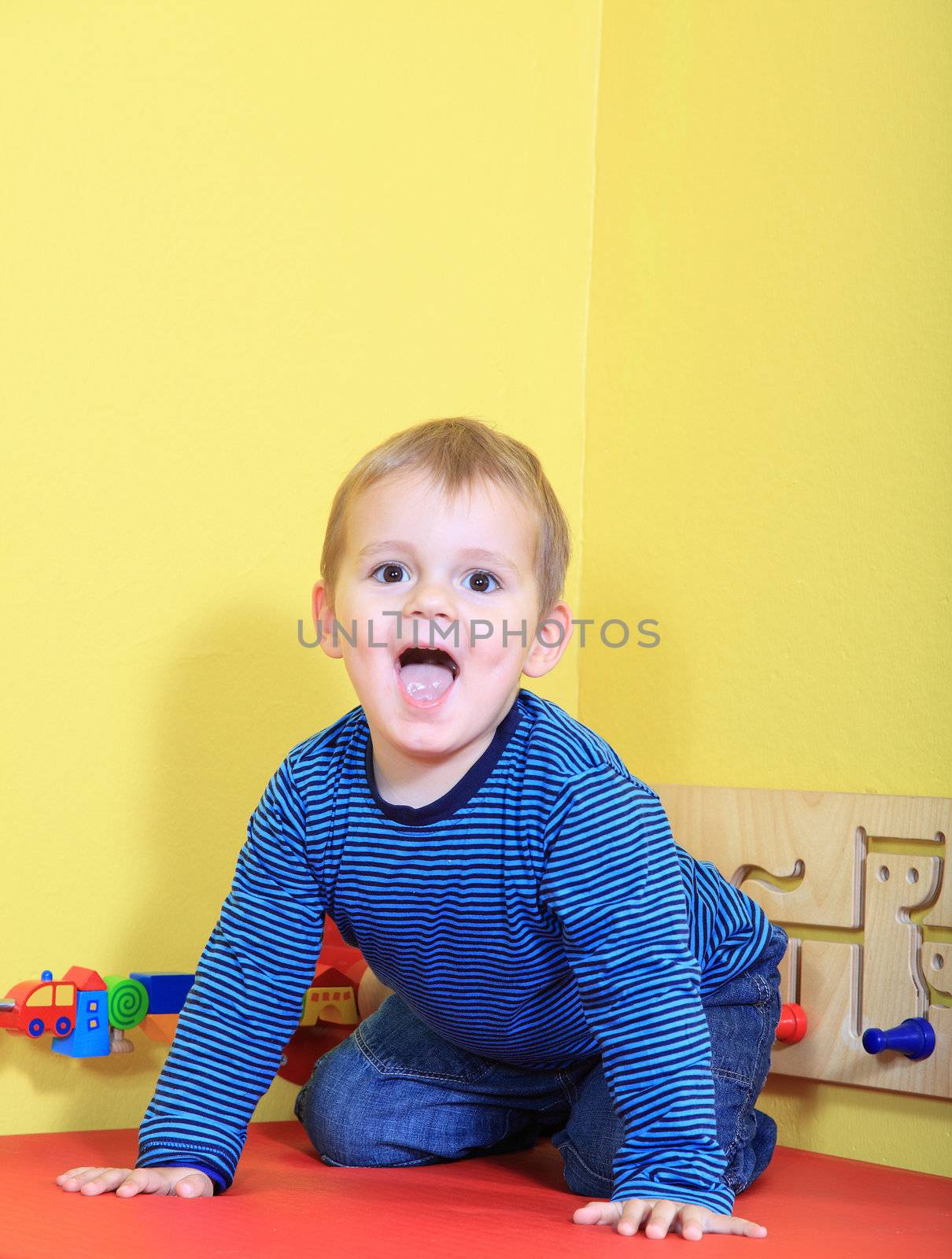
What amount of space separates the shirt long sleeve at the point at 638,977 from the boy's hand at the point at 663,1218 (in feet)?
0.04

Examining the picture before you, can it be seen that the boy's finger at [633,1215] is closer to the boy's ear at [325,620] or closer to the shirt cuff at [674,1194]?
the shirt cuff at [674,1194]

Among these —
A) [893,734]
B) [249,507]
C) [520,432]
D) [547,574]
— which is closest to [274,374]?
[249,507]

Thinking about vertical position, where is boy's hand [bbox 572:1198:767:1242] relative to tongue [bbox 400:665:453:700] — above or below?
below

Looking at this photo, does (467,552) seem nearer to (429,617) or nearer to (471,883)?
(429,617)

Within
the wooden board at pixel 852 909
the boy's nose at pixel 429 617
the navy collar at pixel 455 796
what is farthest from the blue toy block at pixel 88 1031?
the wooden board at pixel 852 909

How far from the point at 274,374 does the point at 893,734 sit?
0.59 m

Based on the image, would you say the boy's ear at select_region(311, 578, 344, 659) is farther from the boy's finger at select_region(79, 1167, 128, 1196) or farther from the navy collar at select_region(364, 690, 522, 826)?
the boy's finger at select_region(79, 1167, 128, 1196)

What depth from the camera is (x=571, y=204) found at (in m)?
1.36

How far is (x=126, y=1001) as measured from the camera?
3.34 feet

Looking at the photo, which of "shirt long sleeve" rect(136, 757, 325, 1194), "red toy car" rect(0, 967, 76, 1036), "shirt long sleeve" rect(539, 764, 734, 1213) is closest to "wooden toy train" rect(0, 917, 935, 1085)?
"red toy car" rect(0, 967, 76, 1036)

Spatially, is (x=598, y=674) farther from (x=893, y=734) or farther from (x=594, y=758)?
(x=594, y=758)

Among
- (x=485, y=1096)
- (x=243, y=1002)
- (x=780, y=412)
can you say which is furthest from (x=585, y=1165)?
(x=780, y=412)

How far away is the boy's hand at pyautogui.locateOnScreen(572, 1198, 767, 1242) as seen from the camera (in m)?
0.73

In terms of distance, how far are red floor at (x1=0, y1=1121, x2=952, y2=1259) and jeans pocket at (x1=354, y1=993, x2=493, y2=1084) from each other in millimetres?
A: 66
